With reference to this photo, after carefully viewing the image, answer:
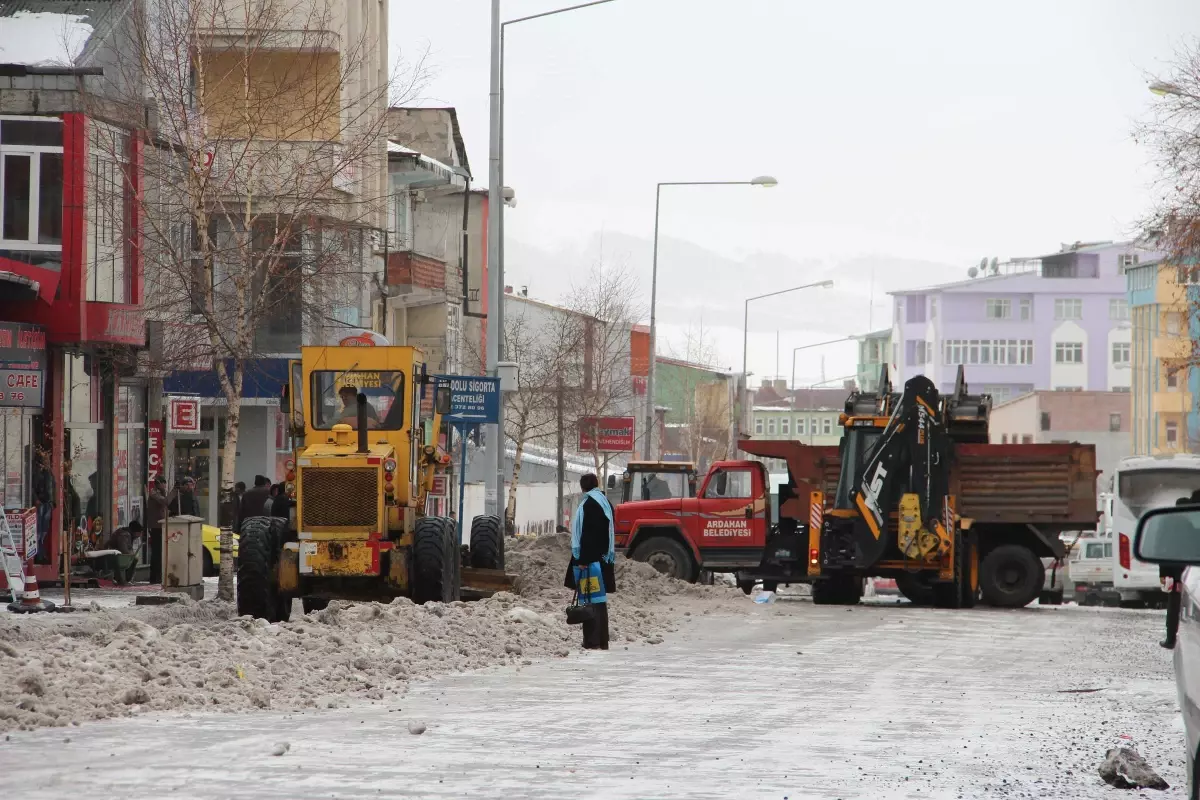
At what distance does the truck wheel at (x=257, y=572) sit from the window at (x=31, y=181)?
29.9ft

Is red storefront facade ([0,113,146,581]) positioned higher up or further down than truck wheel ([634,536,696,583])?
higher up

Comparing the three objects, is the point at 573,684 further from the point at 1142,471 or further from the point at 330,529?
the point at 1142,471

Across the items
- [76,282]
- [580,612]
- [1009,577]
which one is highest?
[76,282]

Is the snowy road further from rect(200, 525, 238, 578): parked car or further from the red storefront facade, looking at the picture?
rect(200, 525, 238, 578): parked car

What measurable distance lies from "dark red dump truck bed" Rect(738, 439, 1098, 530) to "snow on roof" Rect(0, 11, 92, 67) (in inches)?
476

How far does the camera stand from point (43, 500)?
82.8ft

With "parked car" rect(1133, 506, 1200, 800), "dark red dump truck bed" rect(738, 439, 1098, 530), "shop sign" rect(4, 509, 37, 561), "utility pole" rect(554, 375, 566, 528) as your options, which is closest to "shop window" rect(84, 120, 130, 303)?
"shop sign" rect(4, 509, 37, 561)

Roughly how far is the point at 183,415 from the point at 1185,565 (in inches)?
974

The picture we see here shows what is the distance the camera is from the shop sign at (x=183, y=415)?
1146 inches

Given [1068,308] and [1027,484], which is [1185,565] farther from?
Answer: [1068,308]

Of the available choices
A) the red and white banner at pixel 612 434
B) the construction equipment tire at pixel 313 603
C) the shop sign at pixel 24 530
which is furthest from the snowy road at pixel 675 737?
the red and white banner at pixel 612 434

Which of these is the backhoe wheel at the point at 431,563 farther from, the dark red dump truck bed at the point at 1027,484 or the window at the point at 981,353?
the window at the point at 981,353

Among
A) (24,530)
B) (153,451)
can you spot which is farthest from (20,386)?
(153,451)

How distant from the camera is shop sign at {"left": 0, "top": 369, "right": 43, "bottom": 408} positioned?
2281 centimetres
